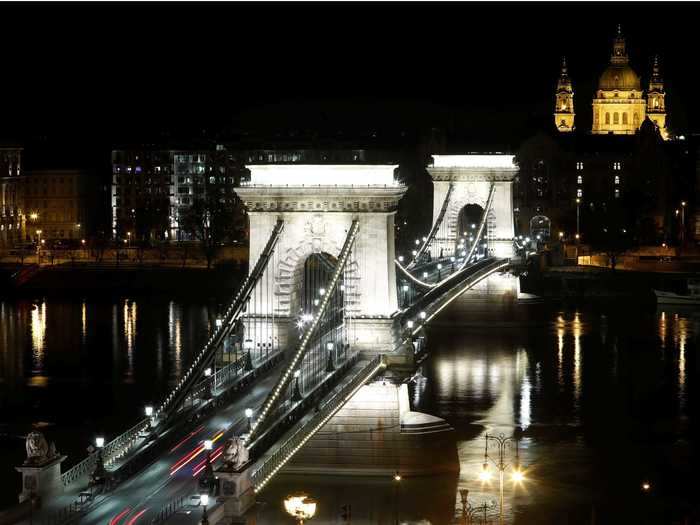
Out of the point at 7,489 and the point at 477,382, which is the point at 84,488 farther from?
the point at 477,382

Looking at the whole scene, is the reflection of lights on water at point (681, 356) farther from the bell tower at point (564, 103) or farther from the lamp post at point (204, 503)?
the bell tower at point (564, 103)

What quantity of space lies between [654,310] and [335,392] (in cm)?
5406

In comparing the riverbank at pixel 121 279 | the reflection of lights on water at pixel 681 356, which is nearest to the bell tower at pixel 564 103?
the riverbank at pixel 121 279

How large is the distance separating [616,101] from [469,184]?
77.1 metres

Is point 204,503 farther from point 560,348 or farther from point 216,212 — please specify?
point 216,212

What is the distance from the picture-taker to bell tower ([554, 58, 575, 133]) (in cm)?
14725

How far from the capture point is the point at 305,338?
3519 centimetres

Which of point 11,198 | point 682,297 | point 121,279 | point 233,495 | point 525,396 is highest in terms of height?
point 11,198

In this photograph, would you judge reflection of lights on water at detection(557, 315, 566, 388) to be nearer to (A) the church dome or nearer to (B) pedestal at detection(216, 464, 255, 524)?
(B) pedestal at detection(216, 464, 255, 524)

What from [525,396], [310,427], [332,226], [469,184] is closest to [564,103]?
[469,184]

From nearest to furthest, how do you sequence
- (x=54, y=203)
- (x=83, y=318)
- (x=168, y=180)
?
1. (x=83, y=318)
2. (x=54, y=203)
3. (x=168, y=180)

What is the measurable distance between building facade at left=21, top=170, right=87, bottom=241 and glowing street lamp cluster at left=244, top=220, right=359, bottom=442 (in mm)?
84951

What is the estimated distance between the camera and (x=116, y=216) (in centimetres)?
12400

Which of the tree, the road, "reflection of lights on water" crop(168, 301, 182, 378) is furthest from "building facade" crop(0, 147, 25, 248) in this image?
the road
